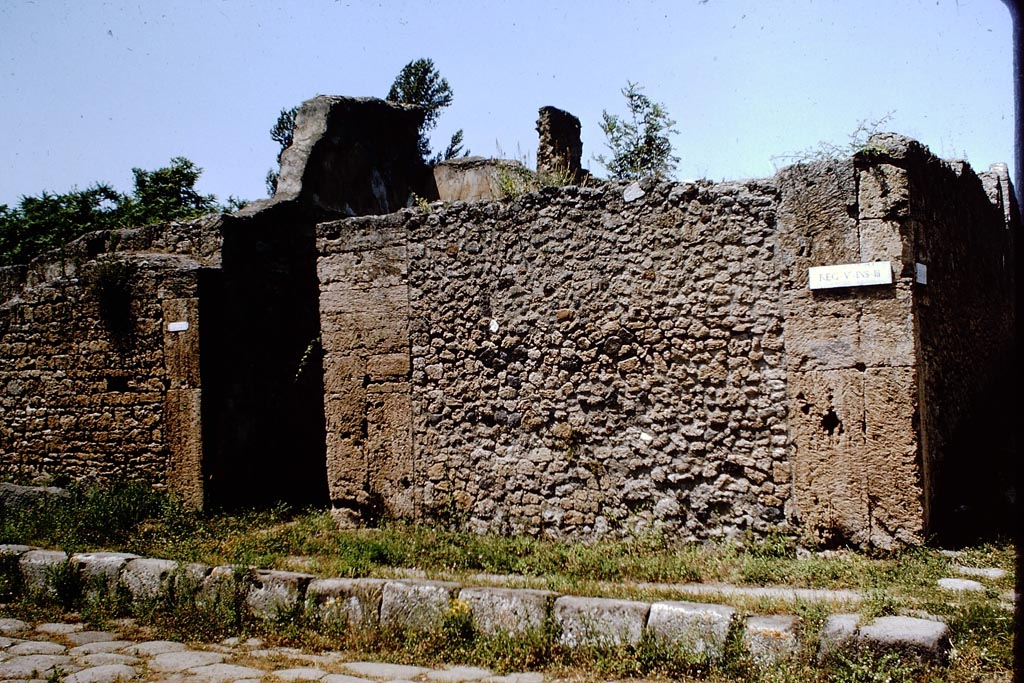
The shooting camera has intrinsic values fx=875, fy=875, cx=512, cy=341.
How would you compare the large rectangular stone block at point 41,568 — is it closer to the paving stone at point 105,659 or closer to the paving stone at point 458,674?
the paving stone at point 105,659

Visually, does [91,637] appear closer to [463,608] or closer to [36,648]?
[36,648]

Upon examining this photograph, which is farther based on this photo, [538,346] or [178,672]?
[538,346]

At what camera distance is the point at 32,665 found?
4.95 meters

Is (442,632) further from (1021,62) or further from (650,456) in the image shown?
(1021,62)

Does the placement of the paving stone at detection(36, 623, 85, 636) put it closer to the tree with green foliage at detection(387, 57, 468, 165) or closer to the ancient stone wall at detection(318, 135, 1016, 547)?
the ancient stone wall at detection(318, 135, 1016, 547)

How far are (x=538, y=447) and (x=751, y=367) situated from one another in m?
1.79

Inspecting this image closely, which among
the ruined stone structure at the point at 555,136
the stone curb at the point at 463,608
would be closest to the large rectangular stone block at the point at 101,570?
the stone curb at the point at 463,608

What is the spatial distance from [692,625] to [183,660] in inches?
113

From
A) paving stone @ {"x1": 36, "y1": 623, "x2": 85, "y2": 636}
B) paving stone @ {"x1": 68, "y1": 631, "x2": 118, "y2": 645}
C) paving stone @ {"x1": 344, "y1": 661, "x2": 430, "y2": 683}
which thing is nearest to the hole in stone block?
paving stone @ {"x1": 344, "y1": 661, "x2": 430, "y2": 683}

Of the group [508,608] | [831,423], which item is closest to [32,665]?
A: [508,608]

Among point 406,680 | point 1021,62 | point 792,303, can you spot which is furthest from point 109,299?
point 1021,62

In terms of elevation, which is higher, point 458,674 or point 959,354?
point 959,354

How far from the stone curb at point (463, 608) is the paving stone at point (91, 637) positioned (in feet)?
1.49

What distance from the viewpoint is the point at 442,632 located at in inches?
196
